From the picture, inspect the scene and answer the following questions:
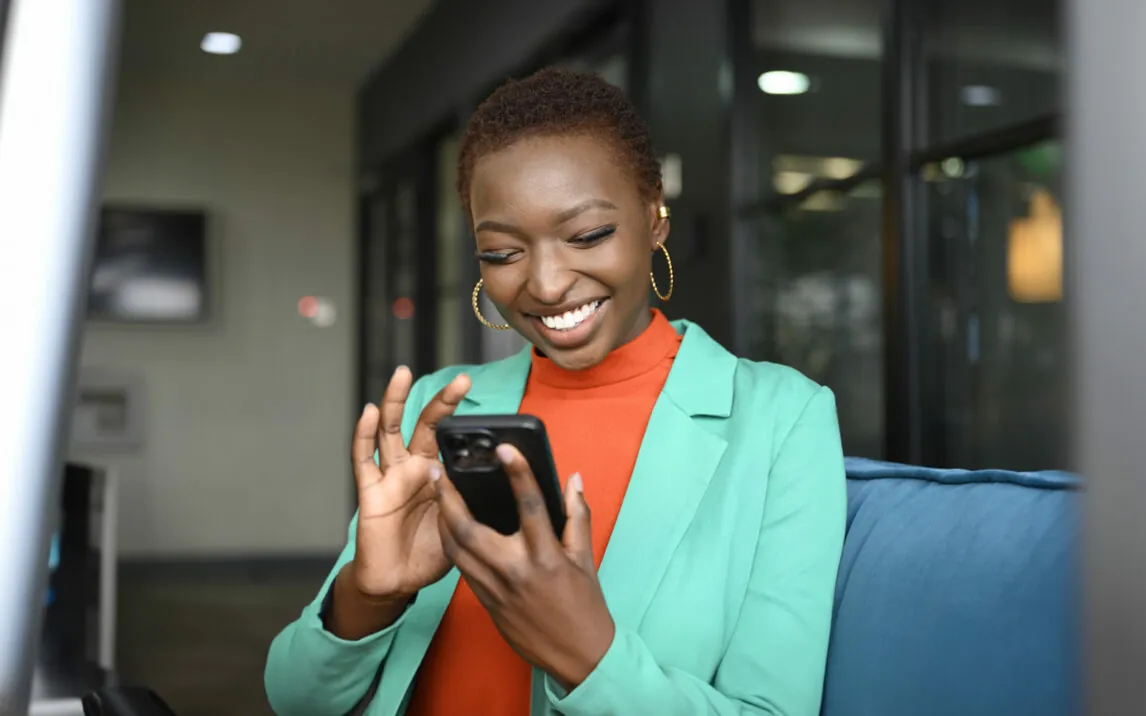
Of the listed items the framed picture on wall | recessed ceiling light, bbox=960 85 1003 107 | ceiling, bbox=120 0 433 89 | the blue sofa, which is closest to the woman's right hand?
the blue sofa

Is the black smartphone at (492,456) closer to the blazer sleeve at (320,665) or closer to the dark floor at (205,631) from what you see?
the blazer sleeve at (320,665)

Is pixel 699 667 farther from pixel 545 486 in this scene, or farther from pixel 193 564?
pixel 193 564

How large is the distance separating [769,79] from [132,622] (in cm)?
385

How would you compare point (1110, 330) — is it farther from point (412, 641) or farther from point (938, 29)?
point (938, 29)

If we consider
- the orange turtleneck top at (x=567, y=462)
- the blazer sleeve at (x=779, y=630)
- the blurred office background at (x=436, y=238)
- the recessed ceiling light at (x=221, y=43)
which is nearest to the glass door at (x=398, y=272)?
the blurred office background at (x=436, y=238)

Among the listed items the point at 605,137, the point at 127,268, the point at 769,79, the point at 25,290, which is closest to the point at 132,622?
the point at 127,268

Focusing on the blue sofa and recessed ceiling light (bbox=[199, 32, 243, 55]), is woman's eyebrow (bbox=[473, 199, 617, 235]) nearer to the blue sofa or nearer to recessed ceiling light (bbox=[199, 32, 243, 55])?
the blue sofa

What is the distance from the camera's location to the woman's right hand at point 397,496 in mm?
808

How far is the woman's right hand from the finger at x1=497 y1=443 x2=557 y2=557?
137 mm

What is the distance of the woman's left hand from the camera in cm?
67

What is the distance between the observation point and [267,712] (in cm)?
353

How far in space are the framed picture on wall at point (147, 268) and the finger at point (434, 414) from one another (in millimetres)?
6409

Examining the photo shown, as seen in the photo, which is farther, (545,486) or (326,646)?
(326,646)

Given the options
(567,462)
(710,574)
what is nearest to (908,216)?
(567,462)
